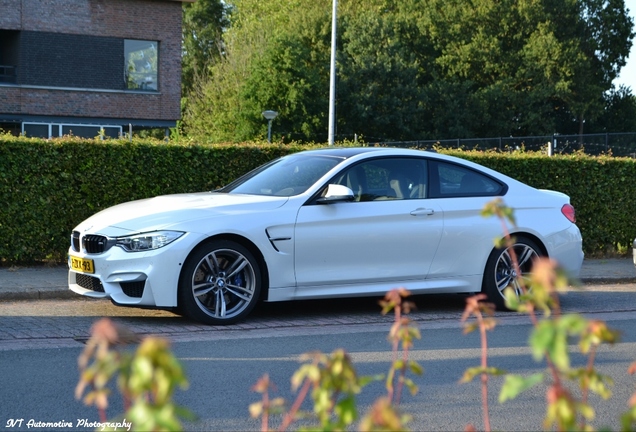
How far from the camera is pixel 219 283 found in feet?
26.7

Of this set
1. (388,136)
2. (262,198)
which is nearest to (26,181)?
(262,198)

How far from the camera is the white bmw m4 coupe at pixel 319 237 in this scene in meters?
8.01

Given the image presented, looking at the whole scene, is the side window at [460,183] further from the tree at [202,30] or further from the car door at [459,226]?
the tree at [202,30]

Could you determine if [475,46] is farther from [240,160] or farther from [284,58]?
[240,160]

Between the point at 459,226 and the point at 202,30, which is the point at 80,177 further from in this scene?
the point at 202,30

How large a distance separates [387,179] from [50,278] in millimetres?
4305

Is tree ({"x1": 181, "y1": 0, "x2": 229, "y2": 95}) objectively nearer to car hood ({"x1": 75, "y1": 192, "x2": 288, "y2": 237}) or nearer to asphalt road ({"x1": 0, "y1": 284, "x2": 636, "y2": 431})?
asphalt road ({"x1": 0, "y1": 284, "x2": 636, "y2": 431})

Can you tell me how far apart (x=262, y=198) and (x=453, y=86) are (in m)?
53.5

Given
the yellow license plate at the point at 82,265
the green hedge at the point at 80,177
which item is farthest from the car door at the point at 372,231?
the green hedge at the point at 80,177

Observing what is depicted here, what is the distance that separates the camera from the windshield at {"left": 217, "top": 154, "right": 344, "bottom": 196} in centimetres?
883

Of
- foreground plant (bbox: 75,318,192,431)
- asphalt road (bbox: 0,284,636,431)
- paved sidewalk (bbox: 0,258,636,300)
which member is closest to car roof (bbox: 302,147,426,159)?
asphalt road (bbox: 0,284,636,431)

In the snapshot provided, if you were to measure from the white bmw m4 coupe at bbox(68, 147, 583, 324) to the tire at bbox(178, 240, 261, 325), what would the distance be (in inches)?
0.4

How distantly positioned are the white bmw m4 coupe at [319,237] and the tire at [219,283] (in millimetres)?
11

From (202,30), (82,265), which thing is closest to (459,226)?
(82,265)
